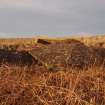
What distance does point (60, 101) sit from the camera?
486 cm

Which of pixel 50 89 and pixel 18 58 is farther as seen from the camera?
pixel 18 58

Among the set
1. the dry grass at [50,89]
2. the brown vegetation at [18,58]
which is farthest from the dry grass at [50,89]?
the brown vegetation at [18,58]

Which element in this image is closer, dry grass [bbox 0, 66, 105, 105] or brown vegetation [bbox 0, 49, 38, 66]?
dry grass [bbox 0, 66, 105, 105]

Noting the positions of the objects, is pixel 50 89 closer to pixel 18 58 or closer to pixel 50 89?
pixel 50 89

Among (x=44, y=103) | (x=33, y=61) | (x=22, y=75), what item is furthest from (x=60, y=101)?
(x=33, y=61)

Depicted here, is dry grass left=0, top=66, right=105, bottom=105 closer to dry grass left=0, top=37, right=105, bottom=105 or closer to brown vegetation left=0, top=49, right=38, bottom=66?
dry grass left=0, top=37, right=105, bottom=105

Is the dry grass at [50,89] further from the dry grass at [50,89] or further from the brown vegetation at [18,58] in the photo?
the brown vegetation at [18,58]

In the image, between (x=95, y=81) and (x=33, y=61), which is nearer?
(x=95, y=81)

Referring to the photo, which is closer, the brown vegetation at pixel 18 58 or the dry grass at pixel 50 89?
the dry grass at pixel 50 89

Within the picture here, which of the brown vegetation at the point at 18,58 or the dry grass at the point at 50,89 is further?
the brown vegetation at the point at 18,58

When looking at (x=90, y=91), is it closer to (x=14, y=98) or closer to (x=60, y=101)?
(x=60, y=101)

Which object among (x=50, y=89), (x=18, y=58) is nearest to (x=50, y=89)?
(x=50, y=89)

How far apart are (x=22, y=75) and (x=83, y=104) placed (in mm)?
1202

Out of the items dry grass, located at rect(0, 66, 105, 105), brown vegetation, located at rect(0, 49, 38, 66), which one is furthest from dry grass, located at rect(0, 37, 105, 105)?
brown vegetation, located at rect(0, 49, 38, 66)
